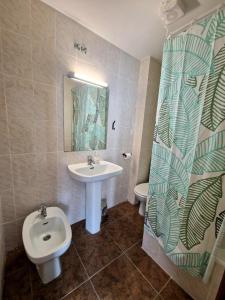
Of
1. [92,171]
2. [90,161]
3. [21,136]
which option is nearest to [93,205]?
[92,171]

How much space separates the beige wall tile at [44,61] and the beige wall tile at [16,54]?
0.05 m

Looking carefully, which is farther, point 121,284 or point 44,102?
point 44,102

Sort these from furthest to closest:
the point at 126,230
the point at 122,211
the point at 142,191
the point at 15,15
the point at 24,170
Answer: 1. the point at 122,211
2. the point at 142,191
3. the point at 126,230
4. the point at 24,170
5. the point at 15,15

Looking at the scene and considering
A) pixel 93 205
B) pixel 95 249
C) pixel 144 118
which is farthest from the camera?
pixel 144 118

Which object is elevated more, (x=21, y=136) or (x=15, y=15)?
(x=15, y=15)

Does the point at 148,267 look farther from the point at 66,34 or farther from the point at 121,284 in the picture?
the point at 66,34

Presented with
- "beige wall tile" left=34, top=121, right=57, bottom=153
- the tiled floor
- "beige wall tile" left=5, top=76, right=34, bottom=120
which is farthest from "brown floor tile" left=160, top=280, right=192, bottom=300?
"beige wall tile" left=5, top=76, right=34, bottom=120

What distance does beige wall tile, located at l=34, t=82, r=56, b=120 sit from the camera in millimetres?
1238

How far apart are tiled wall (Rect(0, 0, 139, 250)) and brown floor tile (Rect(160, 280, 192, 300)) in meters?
1.20

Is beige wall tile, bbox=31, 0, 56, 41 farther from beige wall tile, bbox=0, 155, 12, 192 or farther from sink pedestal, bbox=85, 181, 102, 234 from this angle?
sink pedestal, bbox=85, 181, 102, 234

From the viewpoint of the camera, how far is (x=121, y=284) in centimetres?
117

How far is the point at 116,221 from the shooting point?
1.90 meters

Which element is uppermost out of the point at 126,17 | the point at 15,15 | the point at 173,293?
the point at 126,17

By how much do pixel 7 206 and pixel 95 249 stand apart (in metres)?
1.00
